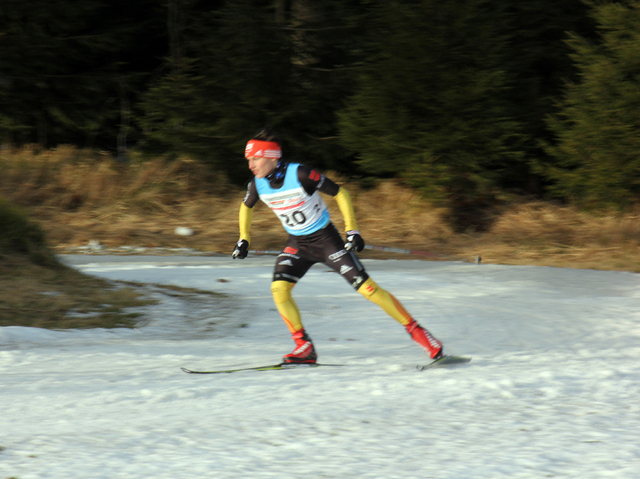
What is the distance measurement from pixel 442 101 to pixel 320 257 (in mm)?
11672

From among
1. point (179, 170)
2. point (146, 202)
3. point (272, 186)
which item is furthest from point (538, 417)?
point (179, 170)

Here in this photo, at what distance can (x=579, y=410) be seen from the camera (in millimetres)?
4598

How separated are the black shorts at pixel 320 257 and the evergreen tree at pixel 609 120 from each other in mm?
11530

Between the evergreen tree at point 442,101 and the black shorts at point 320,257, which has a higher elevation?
the evergreen tree at point 442,101

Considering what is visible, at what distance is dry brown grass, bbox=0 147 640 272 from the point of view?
1515cm

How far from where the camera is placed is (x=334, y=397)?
4.92 m

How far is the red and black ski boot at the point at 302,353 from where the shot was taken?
6.03m

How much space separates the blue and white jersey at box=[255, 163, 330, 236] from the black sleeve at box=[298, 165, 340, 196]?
3 centimetres

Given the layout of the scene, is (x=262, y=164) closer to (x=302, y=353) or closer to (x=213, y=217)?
(x=302, y=353)

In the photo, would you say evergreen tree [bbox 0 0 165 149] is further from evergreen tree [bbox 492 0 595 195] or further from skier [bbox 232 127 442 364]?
skier [bbox 232 127 442 364]

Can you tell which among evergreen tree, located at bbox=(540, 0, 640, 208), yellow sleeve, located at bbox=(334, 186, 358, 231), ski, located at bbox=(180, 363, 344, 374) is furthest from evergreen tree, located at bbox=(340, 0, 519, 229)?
ski, located at bbox=(180, 363, 344, 374)

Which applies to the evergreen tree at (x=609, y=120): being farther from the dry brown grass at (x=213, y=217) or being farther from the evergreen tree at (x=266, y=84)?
the evergreen tree at (x=266, y=84)

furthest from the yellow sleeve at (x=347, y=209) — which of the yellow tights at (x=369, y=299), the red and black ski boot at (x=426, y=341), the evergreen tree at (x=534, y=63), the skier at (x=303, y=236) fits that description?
the evergreen tree at (x=534, y=63)

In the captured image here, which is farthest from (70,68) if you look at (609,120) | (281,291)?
(281,291)
